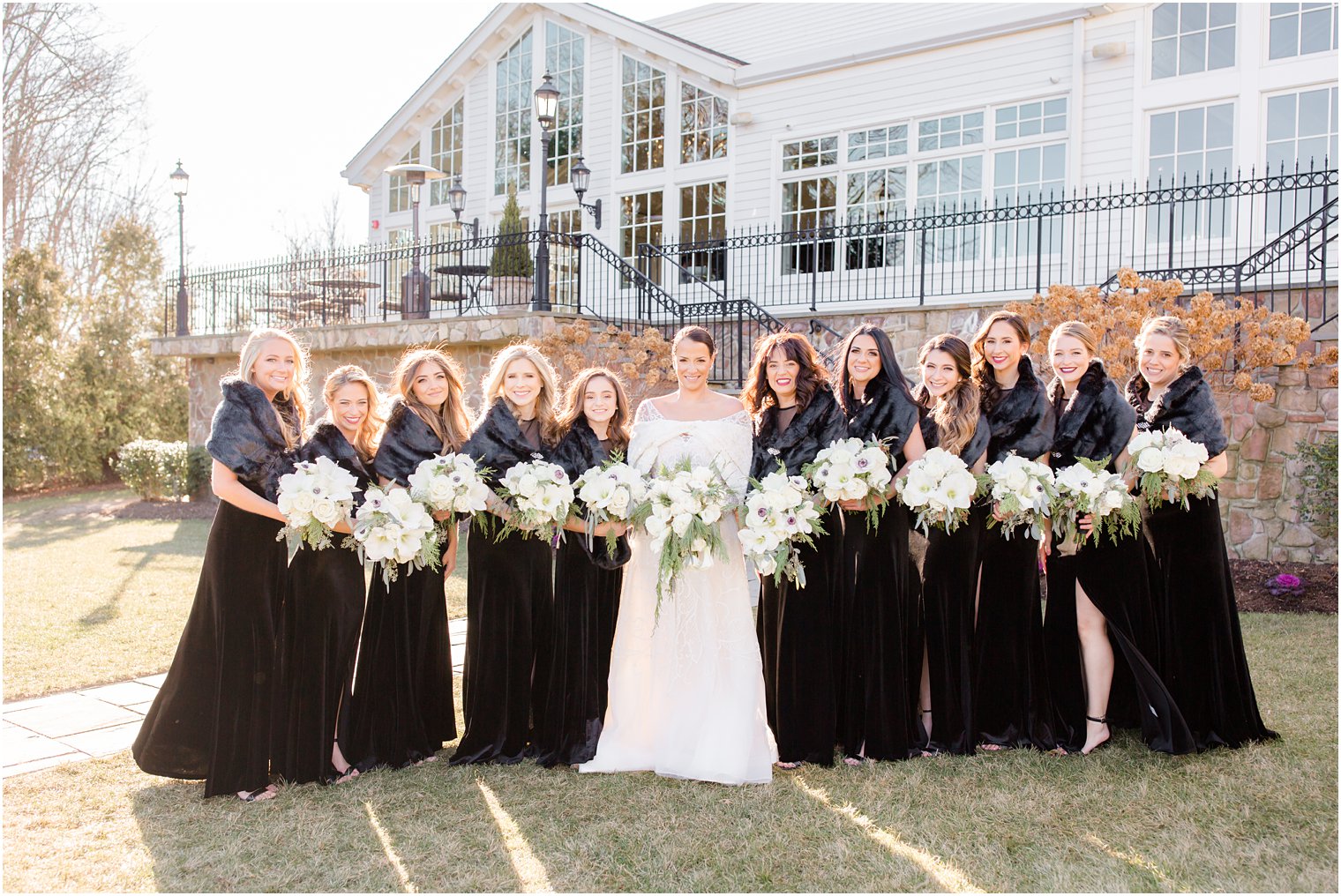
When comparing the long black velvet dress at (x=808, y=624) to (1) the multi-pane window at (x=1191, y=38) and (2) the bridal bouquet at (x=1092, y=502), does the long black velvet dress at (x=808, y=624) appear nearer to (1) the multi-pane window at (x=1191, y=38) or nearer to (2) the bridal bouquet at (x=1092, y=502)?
(2) the bridal bouquet at (x=1092, y=502)

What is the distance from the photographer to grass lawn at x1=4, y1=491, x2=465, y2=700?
7.26 meters

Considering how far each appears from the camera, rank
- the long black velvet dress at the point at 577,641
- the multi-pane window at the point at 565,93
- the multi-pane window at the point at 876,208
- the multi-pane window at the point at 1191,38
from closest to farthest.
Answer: the long black velvet dress at the point at 577,641 < the multi-pane window at the point at 1191,38 < the multi-pane window at the point at 876,208 < the multi-pane window at the point at 565,93

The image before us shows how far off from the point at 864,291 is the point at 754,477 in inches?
440

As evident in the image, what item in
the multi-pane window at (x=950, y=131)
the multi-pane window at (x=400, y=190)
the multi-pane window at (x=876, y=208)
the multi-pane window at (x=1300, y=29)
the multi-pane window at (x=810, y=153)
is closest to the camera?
the multi-pane window at (x=1300, y=29)

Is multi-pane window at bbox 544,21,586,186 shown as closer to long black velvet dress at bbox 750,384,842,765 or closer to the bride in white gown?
the bride in white gown

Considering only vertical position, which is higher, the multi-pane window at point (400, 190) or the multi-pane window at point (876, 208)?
the multi-pane window at point (400, 190)

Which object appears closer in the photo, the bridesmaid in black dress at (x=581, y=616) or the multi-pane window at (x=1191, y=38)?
the bridesmaid in black dress at (x=581, y=616)

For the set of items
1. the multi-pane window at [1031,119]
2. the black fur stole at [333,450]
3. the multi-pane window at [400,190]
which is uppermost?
the multi-pane window at [400,190]

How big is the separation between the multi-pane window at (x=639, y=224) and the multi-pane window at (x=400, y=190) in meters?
5.56

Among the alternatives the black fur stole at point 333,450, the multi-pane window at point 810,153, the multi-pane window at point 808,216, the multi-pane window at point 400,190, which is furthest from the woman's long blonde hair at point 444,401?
the multi-pane window at point 400,190

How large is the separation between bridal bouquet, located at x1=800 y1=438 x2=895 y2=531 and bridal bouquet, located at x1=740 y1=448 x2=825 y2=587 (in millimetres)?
131

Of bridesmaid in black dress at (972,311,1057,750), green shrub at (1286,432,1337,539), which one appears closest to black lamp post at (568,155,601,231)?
green shrub at (1286,432,1337,539)

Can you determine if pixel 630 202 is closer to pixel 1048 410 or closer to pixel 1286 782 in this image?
pixel 1048 410

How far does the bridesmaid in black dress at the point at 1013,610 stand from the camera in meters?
5.12
